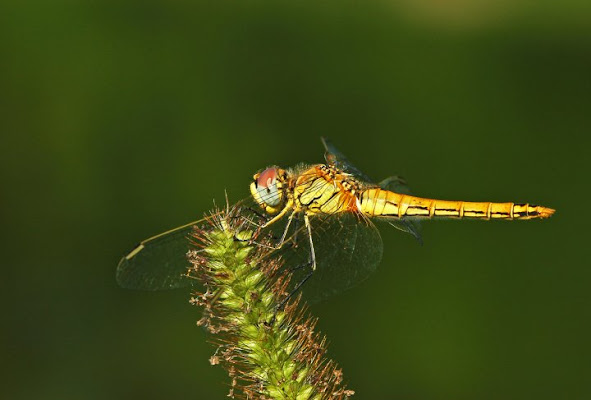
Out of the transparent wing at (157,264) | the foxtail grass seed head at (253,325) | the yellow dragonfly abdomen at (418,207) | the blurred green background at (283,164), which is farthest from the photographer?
the blurred green background at (283,164)

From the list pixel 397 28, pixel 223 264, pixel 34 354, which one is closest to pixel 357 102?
pixel 397 28

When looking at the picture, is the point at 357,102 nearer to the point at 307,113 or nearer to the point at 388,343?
the point at 307,113

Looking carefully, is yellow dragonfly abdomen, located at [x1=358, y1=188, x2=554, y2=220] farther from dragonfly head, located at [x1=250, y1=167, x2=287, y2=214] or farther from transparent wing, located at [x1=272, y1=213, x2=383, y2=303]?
dragonfly head, located at [x1=250, y1=167, x2=287, y2=214]

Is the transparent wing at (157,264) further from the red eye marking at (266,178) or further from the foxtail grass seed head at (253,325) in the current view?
the foxtail grass seed head at (253,325)

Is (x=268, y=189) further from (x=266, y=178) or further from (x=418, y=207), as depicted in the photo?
(x=418, y=207)

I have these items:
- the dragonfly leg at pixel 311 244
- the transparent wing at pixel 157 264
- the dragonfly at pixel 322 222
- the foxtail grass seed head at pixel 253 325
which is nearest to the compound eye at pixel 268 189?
the dragonfly at pixel 322 222

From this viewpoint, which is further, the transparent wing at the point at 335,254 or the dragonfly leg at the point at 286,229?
the transparent wing at the point at 335,254

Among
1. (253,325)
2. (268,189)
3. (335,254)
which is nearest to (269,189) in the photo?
(268,189)
